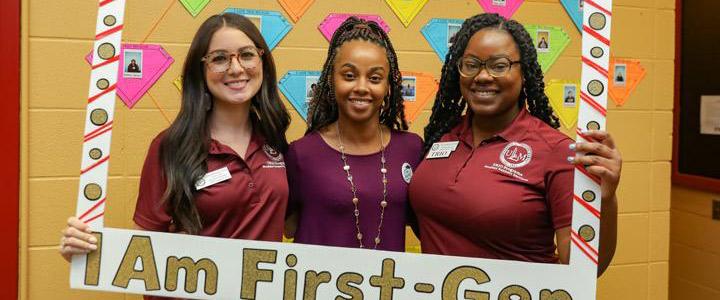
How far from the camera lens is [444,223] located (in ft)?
5.27

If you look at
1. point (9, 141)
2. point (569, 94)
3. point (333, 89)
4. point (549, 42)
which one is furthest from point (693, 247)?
point (9, 141)

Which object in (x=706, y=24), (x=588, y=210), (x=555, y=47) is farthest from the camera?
(x=706, y=24)

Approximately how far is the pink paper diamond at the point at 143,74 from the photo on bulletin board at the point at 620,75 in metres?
2.03

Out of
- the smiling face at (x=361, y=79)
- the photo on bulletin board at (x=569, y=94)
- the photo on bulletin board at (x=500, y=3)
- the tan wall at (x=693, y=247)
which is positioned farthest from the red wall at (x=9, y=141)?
the tan wall at (x=693, y=247)

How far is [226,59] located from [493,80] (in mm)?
763

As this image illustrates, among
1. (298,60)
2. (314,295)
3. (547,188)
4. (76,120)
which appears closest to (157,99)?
(76,120)

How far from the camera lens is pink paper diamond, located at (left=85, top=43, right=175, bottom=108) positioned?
2.35m

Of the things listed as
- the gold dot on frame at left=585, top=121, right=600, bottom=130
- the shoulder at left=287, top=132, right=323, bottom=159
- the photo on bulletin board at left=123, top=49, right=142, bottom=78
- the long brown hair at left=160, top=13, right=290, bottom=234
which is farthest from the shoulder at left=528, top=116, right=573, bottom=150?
the photo on bulletin board at left=123, top=49, right=142, bottom=78

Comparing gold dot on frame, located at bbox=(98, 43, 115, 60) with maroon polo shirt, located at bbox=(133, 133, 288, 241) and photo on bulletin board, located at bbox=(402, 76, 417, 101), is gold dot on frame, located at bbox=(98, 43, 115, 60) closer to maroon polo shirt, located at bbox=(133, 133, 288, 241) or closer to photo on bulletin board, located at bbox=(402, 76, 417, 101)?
maroon polo shirt, located at bbox=(133, 133, 288, 241)

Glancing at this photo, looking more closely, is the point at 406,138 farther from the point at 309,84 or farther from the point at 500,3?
the point at 500,3

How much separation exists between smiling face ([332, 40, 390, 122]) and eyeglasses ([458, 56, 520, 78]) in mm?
280

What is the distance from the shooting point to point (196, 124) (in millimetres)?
1708

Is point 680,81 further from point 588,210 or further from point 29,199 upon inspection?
point 29,199

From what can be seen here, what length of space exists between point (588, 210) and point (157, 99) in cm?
173
